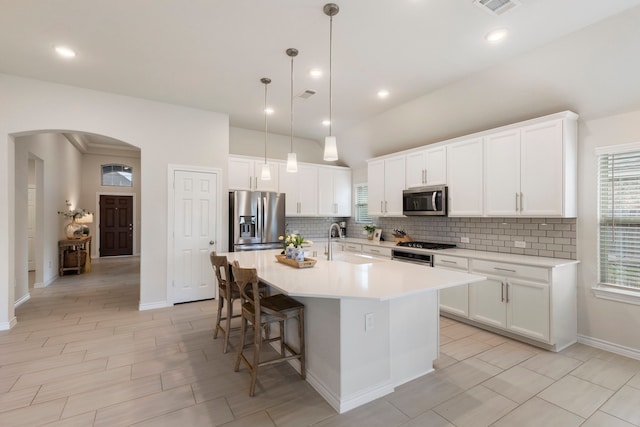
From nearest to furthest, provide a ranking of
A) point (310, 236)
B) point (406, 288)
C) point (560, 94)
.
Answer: point (406, 288)
point (560, 94)
point (310, 236)

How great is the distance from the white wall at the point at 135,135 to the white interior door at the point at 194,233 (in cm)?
17

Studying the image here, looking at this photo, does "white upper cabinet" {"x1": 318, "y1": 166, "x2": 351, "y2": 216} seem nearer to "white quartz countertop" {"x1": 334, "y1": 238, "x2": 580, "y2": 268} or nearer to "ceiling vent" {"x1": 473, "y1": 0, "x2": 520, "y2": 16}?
"white quartz countertop" {"x1": 334, "y1": 238, "x2": 580, "y2": 268}

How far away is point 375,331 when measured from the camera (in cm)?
229

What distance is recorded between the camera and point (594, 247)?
3.18 meters

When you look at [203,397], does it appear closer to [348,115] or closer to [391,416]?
[391,416]

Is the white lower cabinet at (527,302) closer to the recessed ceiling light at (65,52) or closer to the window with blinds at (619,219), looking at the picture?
the window with blinds at (619,219)

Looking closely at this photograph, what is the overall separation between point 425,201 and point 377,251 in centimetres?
120

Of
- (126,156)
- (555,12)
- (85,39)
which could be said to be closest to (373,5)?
(555,12)

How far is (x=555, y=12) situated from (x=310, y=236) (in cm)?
498

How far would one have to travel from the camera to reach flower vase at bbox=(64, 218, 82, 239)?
6852 millimetres

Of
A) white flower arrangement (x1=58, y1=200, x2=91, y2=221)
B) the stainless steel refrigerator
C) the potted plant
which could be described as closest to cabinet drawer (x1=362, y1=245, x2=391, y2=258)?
the potted plant

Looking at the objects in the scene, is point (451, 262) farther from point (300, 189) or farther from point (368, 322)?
point (300, 189)

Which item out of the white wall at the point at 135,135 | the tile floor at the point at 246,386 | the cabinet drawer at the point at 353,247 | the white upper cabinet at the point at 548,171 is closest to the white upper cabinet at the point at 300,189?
the cabinet drawer at the point at 353,247

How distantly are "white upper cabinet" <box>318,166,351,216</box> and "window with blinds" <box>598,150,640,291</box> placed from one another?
4.13 m
